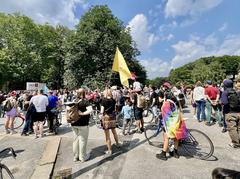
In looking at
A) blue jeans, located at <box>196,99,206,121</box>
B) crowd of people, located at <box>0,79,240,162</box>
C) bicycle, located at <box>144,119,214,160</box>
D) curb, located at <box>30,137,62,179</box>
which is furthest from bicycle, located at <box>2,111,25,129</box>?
blue jeans, located at <box>196,99,206,121</box>

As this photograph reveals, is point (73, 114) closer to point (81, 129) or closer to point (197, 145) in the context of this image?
point (81, 129)

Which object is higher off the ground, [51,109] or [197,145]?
[51,109]

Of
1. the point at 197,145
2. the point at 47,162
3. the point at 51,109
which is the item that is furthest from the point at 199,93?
the point at 47,162

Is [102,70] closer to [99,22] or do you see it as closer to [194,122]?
[99,22]

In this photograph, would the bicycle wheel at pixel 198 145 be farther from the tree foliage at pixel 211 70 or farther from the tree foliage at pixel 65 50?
the tree foliage at pixel 211 70

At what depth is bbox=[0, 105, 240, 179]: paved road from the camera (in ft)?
17.5

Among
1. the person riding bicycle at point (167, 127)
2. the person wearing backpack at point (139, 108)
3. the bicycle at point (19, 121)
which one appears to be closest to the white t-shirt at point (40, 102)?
the bicycle at point (19, 121)

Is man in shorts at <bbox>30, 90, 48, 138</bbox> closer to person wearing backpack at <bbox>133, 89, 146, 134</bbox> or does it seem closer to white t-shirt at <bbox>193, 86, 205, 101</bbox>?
person wearing backpack at <bbox>133, 89, 146, 134</bbox>

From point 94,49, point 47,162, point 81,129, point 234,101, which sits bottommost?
point 47,162

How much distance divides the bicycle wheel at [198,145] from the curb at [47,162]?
11.1 ft

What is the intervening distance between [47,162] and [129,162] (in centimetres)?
206

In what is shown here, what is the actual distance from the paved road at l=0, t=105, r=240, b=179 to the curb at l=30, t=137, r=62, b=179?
0.13m

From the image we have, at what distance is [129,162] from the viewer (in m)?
6.02

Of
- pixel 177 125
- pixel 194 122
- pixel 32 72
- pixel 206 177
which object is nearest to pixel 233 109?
pixel 177 125
